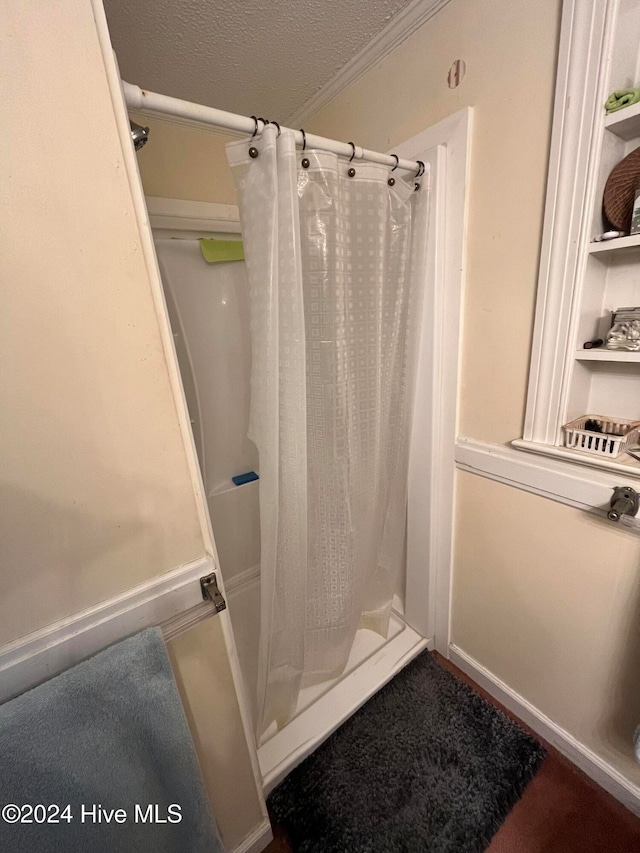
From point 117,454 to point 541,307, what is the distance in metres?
0.96

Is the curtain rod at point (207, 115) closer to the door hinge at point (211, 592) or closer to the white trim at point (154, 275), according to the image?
the white trim at point (154, 275)

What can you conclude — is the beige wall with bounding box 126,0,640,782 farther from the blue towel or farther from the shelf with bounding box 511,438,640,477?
the blue towel

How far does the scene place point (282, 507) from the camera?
2.89ft

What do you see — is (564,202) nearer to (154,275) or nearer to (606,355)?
(606,355)

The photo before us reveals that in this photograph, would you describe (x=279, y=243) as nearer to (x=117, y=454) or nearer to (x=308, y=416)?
(x=308, y=416)

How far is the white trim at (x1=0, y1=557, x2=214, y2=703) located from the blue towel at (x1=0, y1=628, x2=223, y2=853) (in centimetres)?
4

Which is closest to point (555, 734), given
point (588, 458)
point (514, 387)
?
point (588, 458)

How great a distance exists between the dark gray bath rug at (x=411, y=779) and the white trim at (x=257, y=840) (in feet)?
0.17

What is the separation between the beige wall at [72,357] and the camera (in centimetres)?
42

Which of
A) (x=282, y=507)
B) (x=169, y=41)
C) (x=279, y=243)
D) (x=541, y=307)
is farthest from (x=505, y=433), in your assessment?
(x=169, y=41)

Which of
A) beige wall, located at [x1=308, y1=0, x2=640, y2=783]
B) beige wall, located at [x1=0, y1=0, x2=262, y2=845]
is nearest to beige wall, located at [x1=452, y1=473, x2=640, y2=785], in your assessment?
beige wall, located at [x1=308, y1=0, x2=640, y2=783]

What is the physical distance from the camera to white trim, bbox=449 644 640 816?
88cm

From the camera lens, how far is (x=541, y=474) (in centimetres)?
87

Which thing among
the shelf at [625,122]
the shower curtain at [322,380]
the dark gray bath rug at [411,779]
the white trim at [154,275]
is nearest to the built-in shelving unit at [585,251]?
the shelf at [625,122]
